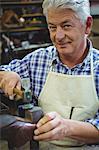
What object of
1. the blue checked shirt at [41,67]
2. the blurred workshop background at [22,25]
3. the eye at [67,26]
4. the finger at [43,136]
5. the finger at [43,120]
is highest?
the blurred workshop background at [22,25]

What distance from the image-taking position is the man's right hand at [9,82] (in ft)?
4.10

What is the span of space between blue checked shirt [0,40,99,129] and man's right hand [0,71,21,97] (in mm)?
102

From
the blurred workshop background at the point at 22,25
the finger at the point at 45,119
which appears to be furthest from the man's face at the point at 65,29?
the blurred workshop background at the point at 22,25

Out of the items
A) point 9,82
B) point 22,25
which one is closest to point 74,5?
point 9,82

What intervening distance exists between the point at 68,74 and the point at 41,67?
146 mm

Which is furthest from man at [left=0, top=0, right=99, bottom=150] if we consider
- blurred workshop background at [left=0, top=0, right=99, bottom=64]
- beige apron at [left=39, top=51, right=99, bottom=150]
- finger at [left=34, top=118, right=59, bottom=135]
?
blurred workshop background at [left=0, top=0, right=99, bottom=64]

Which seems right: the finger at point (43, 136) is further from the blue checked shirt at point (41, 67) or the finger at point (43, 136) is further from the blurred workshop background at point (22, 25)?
the blurred workshop background at point (22, 25)

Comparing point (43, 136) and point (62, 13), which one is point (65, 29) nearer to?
point (62, 13)

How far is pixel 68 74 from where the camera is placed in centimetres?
138

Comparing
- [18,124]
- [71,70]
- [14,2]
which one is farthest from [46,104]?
[14,2]

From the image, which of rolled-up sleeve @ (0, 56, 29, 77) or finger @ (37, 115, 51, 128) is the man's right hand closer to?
rolled-up sleeve @ (0, 56, 29, 77)

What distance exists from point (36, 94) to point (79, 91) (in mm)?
211

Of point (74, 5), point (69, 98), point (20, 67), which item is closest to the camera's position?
point (74, 5)

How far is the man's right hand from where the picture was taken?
49.3 inches
